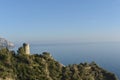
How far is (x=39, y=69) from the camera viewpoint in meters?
34.2

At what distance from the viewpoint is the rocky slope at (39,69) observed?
31516 mm

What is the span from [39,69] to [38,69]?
305 millimetres

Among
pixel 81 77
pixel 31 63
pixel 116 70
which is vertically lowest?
pixel 116 70

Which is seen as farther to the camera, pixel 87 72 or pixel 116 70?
pixel 116 70

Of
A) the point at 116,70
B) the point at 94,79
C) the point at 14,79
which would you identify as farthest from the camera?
the point at 116,70

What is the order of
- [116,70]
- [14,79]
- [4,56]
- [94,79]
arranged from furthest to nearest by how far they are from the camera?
[116,70] → [94,79] → [4,56] → [14,79]

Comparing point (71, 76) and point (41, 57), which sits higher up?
point (41, 57)

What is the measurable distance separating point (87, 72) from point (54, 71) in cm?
600

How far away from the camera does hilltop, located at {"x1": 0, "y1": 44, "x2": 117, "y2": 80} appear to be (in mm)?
31516

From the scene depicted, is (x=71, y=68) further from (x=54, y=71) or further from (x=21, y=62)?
(x=21, y=62)

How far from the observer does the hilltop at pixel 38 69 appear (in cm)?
3152

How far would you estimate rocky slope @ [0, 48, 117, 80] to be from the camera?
103 ft

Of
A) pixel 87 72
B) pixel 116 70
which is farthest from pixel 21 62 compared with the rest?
pixel 116 70

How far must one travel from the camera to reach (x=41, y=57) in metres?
37.2
